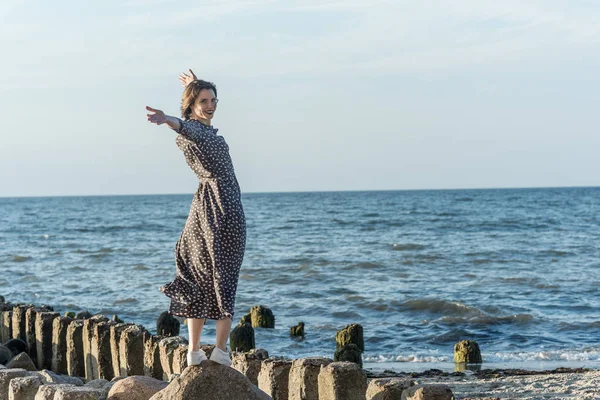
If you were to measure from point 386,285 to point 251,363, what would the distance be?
15.2 metres

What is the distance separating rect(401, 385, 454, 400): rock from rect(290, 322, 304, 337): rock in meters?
9.63

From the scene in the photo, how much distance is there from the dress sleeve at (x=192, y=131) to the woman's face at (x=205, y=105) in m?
0.18

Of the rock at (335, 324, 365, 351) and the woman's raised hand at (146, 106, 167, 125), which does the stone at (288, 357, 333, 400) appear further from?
the rock at (335, 324, 365, 351)

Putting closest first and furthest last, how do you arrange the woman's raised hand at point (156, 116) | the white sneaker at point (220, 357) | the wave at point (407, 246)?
the woman's raised hand at point (156, 116) < the white sneaker at point (220, 357) < the wave at point (407, 246)

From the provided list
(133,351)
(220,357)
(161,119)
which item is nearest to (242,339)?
(133,351)

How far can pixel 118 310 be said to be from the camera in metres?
18.3

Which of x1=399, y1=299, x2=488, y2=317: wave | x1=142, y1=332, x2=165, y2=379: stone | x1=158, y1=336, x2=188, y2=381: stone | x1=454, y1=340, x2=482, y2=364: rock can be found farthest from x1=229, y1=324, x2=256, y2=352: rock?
x1=399, y1=299, x2=488, y2=317: wave

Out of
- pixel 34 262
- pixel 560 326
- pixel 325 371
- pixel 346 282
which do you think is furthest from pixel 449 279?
pixel 325 371

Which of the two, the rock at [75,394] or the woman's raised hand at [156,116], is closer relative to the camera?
the woman's raised hand at [156,116]

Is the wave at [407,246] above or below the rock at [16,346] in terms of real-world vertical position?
below

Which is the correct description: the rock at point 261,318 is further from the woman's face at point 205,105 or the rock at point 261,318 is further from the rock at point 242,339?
the woman's face at point 205,105

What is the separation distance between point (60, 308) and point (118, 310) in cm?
148

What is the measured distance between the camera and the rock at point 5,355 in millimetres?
9820

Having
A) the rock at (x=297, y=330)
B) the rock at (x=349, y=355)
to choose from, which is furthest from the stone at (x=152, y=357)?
the rock at (x=297, y=330)
